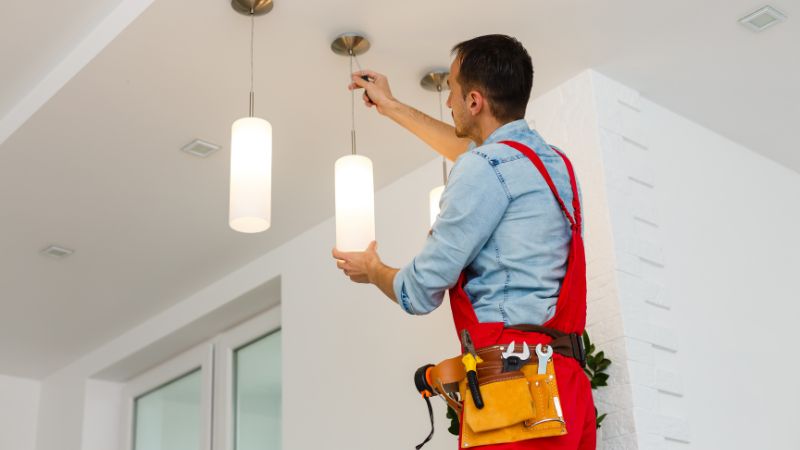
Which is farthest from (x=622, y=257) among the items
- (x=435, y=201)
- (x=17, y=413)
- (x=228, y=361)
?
(x=17, y=413)

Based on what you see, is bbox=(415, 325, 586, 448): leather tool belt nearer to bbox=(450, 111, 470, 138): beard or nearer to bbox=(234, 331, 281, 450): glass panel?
bbox=(450, 111, 470, 138): beard

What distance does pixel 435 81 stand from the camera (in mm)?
2996

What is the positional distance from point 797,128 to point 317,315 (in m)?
1.82

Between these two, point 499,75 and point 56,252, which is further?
point 56,252

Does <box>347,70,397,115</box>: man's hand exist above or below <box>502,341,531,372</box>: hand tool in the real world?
above

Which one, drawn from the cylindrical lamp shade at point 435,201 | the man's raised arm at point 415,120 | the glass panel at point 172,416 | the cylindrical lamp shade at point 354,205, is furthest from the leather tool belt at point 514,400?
the glass panel at point 172,416

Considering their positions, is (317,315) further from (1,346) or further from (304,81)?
(1,346)

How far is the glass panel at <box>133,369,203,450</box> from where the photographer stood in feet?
15.5

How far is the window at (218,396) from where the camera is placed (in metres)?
4.28

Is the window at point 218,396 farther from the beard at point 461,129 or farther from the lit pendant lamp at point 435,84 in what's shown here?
the beard at point 461,129

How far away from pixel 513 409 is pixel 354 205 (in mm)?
1072

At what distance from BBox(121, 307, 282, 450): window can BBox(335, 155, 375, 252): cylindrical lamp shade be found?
67.9 inches

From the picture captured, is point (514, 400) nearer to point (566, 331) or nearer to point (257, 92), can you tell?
point (566, 331)

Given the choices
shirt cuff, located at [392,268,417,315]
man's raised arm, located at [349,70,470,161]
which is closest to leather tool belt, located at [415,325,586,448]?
shirt cuff, located at [392,268,417,315]
